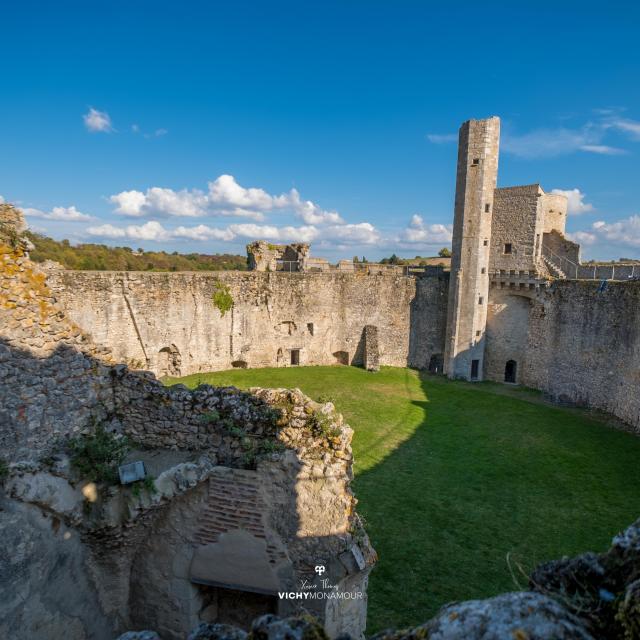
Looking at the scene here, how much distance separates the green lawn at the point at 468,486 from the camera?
26.4ft

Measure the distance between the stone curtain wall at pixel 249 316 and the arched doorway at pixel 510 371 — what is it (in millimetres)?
3330

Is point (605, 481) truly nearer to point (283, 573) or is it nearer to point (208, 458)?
point (283, 573)

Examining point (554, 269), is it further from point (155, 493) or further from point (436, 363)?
point (155, 493)

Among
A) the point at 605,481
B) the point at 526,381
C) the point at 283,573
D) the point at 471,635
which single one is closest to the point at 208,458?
the point at 283,573

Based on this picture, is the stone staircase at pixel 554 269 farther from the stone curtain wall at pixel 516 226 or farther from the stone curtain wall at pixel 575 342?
the stone curtain wall at pixel 575 342

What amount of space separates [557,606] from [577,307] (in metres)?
19.5

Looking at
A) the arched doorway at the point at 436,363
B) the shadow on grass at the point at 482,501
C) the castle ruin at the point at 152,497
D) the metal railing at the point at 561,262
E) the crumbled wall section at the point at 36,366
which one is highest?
the metal railing at the point at 561,262

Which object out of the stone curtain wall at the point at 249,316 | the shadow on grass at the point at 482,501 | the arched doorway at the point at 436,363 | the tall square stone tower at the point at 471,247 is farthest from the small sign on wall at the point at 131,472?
the arched doorway at the point at 436,363

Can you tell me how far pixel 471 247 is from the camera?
2164cm

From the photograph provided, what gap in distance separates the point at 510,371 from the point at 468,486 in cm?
1254

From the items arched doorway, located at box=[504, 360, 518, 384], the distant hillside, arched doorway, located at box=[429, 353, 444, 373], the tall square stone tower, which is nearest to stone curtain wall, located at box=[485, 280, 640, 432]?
arched doorway, located at box=[504, 360, 518, 384]

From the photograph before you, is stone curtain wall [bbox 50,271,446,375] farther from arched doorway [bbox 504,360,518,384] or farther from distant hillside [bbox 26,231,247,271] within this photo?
distant hillside [bbox 26,231,247,271]

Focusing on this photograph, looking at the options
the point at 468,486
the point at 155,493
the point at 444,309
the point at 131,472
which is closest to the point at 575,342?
the point at 444,309

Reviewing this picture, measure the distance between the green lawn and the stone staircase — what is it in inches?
270
